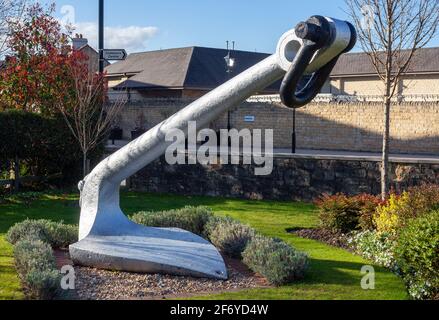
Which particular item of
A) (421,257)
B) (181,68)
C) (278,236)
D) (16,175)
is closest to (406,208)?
(278,236)

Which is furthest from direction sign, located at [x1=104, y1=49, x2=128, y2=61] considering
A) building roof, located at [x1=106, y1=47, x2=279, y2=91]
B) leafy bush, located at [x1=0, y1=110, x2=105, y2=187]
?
building roof, located at [x1=106, y1=47, x2=279, y2=91]

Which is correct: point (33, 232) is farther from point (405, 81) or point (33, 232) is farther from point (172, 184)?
point (405, 81)

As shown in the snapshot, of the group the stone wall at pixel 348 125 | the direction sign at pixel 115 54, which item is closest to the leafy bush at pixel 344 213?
the direction sign at pixel 115 54

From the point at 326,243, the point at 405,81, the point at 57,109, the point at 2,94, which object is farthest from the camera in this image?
the point at 405,81

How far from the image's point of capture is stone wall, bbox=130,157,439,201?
16766mm

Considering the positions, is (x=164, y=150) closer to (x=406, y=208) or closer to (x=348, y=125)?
(x=406, y=208)

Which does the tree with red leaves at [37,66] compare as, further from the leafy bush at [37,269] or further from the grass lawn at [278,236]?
the leafy bush at [37,269]

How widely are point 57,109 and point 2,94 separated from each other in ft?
8.03

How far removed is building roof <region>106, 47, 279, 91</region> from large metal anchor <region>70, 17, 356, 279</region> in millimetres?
29091

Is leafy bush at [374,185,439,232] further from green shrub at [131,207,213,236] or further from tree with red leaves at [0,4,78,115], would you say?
tree with red leaves at [0,4,78,115]

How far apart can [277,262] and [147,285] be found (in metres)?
1.68

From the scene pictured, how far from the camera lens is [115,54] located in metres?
17.4

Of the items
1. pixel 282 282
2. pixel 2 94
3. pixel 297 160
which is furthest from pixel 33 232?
pixel 2 94
